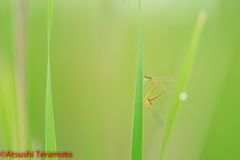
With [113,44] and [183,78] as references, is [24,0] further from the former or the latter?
[183,78]

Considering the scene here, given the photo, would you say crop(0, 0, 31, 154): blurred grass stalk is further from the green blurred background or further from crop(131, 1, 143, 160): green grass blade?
crop(131, 1, 143, 160): green grass blade

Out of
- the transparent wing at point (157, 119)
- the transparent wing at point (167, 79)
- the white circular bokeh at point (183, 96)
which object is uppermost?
the transparent wing at point (167, 79)

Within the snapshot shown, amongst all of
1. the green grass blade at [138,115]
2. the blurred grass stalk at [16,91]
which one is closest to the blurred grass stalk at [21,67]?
the blurred grass stalk at [16,91]

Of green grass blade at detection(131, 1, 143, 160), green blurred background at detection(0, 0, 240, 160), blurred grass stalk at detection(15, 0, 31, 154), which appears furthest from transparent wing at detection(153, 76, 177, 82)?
blurred grass stalk at detection(15, 0, 31, 154)

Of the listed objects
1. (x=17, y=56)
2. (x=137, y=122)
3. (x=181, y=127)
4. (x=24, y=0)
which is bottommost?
(x=181, y=127)

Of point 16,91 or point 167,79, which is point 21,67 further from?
point 167,79

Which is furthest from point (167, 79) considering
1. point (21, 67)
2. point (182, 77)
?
point (21, 67)

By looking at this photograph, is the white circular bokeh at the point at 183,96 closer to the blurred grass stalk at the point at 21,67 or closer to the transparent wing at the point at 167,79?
the transparent wing at the point at 167,79

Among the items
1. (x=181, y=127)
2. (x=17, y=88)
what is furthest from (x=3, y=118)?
(x=181, y=127)
